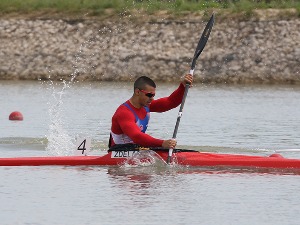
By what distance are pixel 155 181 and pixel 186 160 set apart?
129cm

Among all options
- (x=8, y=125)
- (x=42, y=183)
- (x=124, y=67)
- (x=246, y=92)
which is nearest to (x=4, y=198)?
(x=42, y=183)

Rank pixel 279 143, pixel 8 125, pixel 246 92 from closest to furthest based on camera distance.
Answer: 1. pixel 279 143
2. pixel 8 125
3. pixel 246 92

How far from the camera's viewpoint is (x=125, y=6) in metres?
53.2

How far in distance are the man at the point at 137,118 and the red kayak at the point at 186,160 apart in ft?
0.90

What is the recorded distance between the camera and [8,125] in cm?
2836

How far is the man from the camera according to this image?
18703mm

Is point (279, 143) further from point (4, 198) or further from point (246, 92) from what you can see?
point (246, 92)

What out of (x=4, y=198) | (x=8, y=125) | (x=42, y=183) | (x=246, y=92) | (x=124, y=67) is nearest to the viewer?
(x=4, y=198)

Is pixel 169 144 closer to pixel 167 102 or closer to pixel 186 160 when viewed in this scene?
pixel 186 160

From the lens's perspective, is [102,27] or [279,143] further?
[102,27]

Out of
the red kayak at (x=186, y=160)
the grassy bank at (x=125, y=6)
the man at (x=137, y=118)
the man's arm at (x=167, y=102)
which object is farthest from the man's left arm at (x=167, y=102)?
the grassy bank at (x=125, y=6)

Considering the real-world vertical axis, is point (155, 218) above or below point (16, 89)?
above

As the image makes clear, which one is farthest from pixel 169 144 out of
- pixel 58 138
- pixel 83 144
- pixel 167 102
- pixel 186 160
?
pixel 58 138

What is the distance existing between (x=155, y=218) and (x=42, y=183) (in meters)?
3.39
